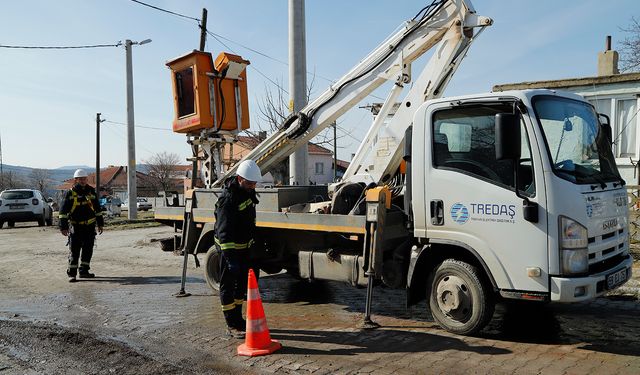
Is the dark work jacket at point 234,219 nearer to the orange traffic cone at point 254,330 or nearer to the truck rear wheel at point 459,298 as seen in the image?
the orange traffic cone at point 254,330

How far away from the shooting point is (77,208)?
9414 mm

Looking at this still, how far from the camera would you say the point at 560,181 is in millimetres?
4652

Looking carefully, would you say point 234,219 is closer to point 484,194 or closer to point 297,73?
point 484,194

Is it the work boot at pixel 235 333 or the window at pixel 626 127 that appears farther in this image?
the window at pixel 626 127

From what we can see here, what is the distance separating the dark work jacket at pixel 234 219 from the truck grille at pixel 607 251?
3.33 m

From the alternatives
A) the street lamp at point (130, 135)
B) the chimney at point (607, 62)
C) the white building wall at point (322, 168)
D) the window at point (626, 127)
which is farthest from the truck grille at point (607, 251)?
the white building wall at point (322, 168)

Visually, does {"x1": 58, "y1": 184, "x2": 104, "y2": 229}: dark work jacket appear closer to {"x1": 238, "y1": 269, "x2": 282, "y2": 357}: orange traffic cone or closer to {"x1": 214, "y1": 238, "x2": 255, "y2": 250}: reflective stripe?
{"x1": 214, "y1": 238, "x2": 255, "y2": 250}: reflective stripe

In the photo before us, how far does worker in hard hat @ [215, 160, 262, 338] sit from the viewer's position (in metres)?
5.56

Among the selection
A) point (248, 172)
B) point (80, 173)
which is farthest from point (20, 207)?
point (248, 172)

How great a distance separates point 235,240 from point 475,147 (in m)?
2.61

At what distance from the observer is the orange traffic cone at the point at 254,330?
5.00 metres

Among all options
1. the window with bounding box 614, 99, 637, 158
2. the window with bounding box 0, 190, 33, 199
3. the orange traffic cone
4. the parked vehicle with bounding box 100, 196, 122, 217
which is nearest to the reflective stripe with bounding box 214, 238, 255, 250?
the orange traffic cone

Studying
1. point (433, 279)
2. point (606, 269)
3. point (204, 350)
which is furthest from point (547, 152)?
point (204, 350)

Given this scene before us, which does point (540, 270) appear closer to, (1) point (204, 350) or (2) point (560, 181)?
(2) point (560, 181)
